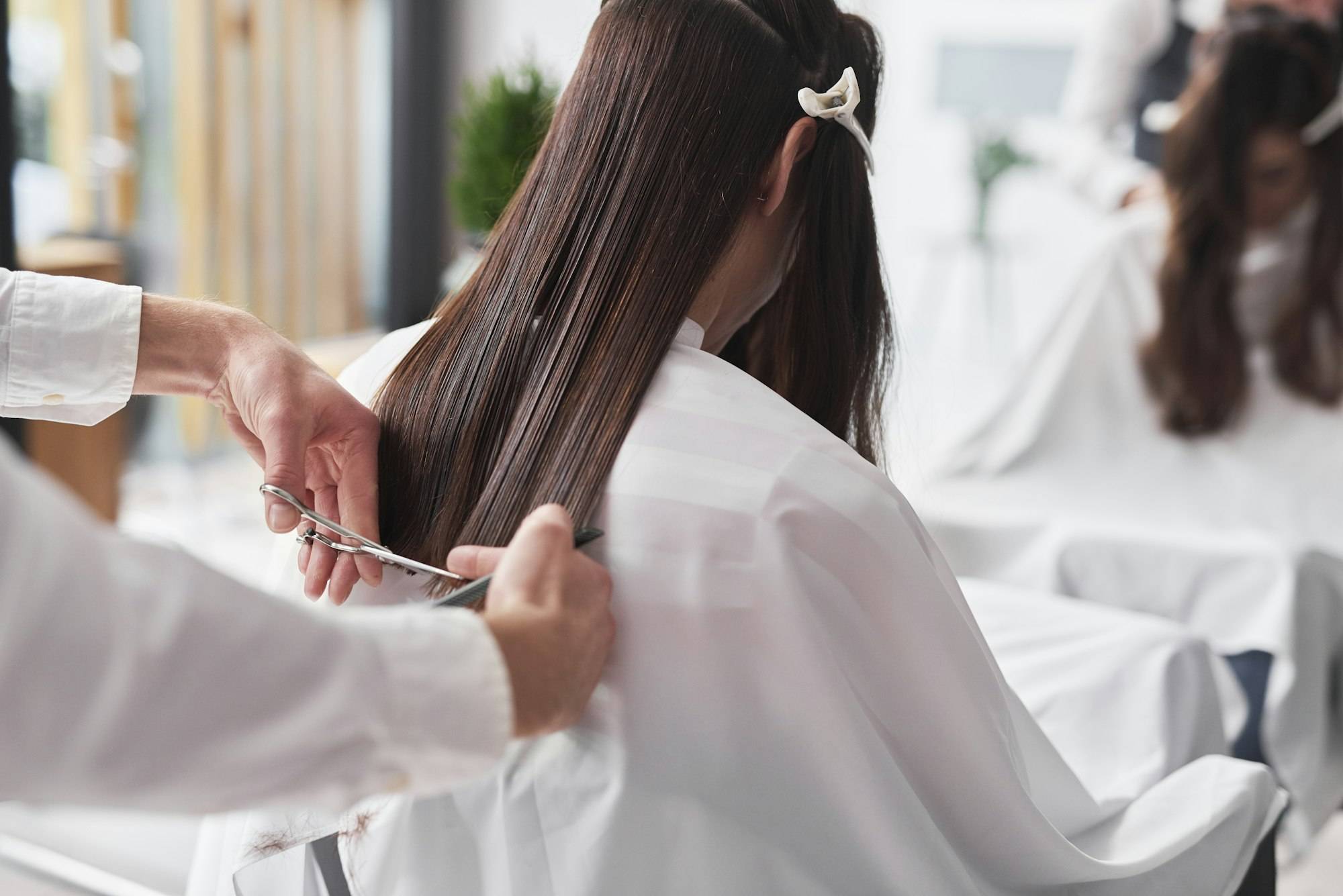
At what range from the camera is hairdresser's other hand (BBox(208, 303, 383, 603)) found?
2.83 feet

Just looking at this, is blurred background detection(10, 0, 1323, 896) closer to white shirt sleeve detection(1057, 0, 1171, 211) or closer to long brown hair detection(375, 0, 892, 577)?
white shirt sleeve detection(1057, 0, 1171, 211)

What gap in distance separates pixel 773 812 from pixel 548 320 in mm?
383

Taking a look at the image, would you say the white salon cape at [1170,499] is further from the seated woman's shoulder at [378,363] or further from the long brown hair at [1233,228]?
the seated woman's shoulder at [378,363]

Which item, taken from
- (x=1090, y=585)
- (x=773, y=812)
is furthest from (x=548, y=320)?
(x=1090, y=585)

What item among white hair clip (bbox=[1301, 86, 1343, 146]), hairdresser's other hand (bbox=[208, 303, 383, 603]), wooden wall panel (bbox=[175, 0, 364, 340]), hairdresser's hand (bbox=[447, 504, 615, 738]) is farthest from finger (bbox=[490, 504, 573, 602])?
wooden wall panel (bbox=[175, 0, 364, 340])

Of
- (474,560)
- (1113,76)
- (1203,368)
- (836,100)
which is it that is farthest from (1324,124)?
(474,560)

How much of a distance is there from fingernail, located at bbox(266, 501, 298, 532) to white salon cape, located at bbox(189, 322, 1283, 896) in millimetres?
208

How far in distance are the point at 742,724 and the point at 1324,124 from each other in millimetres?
2023

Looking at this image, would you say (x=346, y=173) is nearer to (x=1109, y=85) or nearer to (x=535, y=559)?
(x=1109, y=85)

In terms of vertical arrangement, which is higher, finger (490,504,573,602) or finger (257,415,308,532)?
finger (490,504,573,602)

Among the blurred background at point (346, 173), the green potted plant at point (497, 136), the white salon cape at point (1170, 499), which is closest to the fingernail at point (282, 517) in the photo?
the blurred background at point (346, 173)

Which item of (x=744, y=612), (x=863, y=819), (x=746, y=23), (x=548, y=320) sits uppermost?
(x=746, y=23)

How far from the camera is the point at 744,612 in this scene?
74cm

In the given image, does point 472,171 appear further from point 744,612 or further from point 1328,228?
point 744,612
